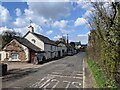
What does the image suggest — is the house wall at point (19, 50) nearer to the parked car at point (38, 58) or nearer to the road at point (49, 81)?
the parked car at point (38, 58)

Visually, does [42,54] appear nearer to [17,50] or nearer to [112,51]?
[17,50]

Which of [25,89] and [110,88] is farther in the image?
[25,89]

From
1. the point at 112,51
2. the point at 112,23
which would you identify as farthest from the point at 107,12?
the point at 112,51

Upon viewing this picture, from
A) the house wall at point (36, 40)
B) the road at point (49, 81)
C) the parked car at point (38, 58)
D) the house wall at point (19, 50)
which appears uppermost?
the house wall at point (36, 40)

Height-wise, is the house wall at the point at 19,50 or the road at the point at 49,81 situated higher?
the house wall at the point at 19,50

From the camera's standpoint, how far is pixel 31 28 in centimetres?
5197

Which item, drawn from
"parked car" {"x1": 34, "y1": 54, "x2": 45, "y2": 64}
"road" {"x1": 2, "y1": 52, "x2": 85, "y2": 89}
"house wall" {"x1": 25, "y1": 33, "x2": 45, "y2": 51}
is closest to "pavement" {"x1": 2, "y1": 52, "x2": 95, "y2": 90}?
"road" {"x1": 2, "y1": 52, "x2": 85, "y2": 89}

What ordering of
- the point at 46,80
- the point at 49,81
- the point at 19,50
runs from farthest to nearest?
the point at 19,50
the point at 46,80
the point at 49,81

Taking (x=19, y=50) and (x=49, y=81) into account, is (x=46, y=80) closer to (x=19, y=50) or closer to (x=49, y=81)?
(x=49, y=81)

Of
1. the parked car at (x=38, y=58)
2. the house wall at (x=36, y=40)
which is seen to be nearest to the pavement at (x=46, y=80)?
the parked car at (x=38, y=58)

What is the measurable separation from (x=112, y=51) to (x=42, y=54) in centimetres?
3825

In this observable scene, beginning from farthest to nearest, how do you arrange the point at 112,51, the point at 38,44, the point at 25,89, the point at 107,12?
1. the point at 38,44
2. the point at 25,89
3. the point at 107,12
4. the point at 112,51

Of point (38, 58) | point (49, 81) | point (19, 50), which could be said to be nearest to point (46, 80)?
point (49, 81)

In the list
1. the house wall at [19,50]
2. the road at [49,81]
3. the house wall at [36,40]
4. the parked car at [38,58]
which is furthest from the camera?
the house wall at [36,40]
